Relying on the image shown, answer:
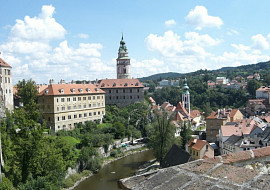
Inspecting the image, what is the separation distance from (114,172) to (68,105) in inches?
584

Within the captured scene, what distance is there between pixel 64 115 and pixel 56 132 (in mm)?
3459

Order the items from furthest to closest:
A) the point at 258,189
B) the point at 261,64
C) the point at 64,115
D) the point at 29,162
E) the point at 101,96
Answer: the point at 261,64
the point at 101,96
the point at 64,115
the point at 29,162
the point at 258,189

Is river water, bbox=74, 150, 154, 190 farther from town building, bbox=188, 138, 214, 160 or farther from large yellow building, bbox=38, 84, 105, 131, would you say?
large yellow building, bbox=38, 84, 105, 131

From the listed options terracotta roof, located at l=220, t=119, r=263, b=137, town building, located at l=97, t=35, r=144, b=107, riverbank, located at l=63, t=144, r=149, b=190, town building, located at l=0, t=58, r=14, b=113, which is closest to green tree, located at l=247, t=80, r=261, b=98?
town building, located at l=97, t=35, r=144, b=107

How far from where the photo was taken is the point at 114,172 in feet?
91.1

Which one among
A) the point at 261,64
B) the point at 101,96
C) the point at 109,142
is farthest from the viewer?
the point at 261,64

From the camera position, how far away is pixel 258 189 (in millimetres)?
3047

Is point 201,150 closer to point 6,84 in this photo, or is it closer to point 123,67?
point 6,84

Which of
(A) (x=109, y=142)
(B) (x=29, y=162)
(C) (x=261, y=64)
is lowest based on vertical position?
(A) (x=109, y=142)

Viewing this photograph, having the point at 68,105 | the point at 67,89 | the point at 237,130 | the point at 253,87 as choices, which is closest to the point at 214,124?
the point at 237,130

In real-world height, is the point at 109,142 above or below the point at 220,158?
below

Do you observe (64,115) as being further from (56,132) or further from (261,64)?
(261,64)

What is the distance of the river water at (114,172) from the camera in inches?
941

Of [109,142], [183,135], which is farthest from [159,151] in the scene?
[109,142]
